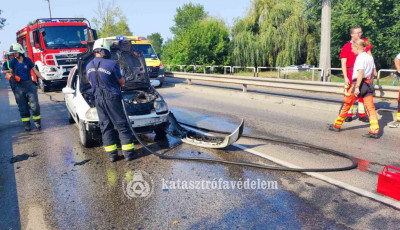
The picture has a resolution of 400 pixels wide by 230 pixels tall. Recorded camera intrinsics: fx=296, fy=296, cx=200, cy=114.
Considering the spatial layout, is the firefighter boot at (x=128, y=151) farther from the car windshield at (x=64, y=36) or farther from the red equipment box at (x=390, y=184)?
the car windshield at (x=64, y=36)

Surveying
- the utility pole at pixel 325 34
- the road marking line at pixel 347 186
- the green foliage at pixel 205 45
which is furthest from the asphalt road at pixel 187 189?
the green foliage at pixel 205 45

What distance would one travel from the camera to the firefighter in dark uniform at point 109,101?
15.1 feet

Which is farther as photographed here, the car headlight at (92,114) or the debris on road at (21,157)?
the car headlight at (92,114)

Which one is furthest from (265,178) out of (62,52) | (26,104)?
(62,52)

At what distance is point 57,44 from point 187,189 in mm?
11843

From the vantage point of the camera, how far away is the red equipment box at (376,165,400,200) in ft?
10.4

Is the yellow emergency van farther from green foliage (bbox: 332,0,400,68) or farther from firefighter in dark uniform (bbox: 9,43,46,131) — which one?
green foliage (bbox: 332,0,400,68)

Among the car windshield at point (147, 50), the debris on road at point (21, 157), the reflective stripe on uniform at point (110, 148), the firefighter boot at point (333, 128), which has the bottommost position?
the debris on road at point (21, 157)

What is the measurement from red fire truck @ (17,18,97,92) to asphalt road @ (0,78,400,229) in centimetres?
700

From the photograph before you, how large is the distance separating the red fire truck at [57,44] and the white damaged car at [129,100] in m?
7.07

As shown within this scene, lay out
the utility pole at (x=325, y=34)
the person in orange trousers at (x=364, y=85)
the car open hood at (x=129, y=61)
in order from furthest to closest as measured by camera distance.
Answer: the utility pole at (x=325, y=34)
the car open hood at (x=129, y=61)
the person in orange trousers at (x=364, y=85)

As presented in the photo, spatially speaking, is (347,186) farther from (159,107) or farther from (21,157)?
(21,157)

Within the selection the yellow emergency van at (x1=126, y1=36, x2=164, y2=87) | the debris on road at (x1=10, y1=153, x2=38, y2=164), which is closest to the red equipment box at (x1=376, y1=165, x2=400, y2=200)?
the debris on road at (x1=10, y1=153, x2=38, y2=164)

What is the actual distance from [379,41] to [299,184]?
23289 millimetres
